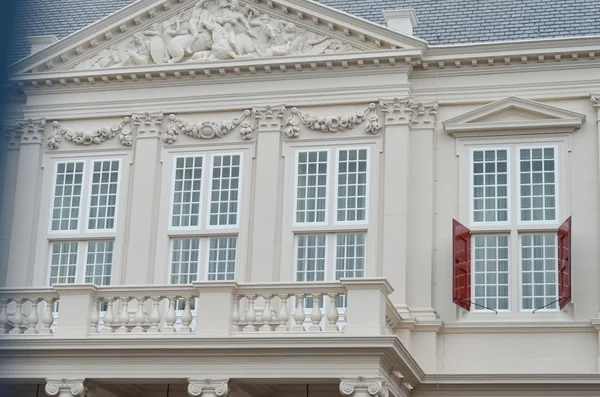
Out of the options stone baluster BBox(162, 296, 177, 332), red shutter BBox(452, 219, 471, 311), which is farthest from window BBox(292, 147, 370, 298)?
stone baluster BBox(162, 296, 177, 332)

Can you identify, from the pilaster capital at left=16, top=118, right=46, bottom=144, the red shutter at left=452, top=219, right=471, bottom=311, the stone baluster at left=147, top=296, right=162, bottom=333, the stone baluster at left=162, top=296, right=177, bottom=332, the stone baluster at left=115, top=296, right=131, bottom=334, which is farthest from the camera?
the pilaster capital at left=16, top=118, right=46, bottom=144

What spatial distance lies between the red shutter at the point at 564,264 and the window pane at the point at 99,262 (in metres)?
7.50

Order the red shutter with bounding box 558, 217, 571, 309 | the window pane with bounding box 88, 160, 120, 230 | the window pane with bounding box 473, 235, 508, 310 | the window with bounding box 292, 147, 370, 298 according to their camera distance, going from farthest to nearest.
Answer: the window pane with bounding box 88, 160, 120, 230
the window with bounding box 292, 147, 370, 298
the window pane with bounding box 473, 235, 508, 310
the red shutter with bounding box 558, 217, 571, 309

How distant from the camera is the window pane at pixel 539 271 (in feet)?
48.3

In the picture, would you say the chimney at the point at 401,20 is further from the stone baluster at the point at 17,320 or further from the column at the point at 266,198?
the stone baluster at the point at 17,320

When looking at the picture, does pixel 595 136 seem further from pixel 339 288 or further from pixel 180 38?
pixel 180 38

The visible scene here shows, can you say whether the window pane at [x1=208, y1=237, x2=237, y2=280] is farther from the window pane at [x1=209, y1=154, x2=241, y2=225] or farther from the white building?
the window pane at [x1=209, y1=154, x2=241, y2=225]

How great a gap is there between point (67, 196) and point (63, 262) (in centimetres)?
122

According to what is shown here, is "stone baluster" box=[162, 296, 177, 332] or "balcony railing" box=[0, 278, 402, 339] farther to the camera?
"stone baluster" box=[162, 296, 177, 332]

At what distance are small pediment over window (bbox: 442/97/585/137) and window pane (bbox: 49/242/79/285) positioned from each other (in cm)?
684

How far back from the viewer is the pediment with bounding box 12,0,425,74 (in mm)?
16359

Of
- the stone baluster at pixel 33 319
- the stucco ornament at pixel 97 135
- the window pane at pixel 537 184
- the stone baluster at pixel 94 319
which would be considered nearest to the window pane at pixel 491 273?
the window pane at pixel 537 184

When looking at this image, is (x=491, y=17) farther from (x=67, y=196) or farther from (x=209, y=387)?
(x=209, y=387)

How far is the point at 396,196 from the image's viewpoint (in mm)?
15539
